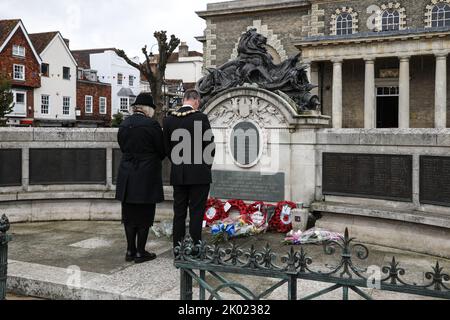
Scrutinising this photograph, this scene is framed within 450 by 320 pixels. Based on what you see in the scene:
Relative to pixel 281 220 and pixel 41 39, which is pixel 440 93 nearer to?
pixel 281 220

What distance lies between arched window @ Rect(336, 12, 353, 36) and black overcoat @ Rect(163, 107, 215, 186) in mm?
27535

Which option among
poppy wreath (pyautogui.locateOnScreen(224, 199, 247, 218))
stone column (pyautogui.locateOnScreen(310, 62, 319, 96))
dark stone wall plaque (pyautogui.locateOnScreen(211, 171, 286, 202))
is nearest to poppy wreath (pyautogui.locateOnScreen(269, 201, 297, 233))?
dark stone wall plaque (pyautogui.locateOnScreen(211, 171, 286, 202))

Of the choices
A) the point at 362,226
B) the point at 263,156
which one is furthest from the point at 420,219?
the point at 263,156

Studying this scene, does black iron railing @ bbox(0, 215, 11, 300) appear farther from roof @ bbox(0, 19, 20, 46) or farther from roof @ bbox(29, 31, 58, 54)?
roof @ bbox(29, 31, 58, 54)

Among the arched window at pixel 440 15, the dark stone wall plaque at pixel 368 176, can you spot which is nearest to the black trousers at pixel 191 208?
the dark stone wall plaque at pixel 368 176

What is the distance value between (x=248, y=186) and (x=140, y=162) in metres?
3.07

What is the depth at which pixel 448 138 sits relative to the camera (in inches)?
252

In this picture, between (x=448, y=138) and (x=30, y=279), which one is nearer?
(x=30, y=279)

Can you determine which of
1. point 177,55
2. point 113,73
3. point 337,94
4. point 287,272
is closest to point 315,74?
point 337,94

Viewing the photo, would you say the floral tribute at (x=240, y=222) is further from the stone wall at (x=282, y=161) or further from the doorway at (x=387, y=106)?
the doorway at (x=387, y=106)

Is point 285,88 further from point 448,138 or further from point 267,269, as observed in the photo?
point 267,269

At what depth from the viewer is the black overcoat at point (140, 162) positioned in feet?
18.7

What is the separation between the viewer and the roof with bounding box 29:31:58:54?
44.6 m
